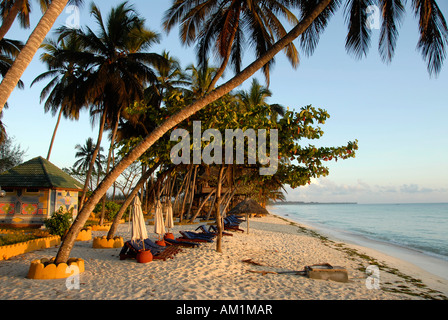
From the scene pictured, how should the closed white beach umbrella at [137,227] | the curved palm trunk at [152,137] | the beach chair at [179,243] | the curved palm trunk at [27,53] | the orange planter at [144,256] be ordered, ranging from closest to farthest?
the curved palm trunk at [27,53] < the curved palm trunk at [152,137] < the orange planter at [144,256] < the closed white beach umbrella at [137,227] < the beach chair at [179,243]

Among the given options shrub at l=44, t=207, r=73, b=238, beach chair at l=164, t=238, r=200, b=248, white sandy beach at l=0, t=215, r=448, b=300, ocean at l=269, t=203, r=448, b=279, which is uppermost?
shrub at l=44, t=207, r=73, b=238

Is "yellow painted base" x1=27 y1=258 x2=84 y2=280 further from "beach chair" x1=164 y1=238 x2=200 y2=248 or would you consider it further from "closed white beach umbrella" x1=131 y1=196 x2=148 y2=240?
"beach chair" x1=164 y1=238 x2=200 y2=248

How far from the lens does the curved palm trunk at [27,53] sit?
4.33 meters

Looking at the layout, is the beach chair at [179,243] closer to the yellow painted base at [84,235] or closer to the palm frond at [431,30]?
the yellow painted base at [84,235]

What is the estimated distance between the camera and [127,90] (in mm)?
14242

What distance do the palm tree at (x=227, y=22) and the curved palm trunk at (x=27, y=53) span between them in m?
4.94

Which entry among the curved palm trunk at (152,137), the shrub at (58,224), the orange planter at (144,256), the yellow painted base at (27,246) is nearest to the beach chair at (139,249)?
the orange planter at (144,256)

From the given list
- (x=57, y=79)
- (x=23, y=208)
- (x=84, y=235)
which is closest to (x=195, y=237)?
(x=84, y=235)

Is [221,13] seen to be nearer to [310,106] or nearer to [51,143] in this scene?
[310,106]

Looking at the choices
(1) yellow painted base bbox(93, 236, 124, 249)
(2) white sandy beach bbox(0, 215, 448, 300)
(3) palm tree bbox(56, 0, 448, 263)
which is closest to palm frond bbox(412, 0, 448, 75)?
(3) palm tree bbox(56, 0, 448, 263)

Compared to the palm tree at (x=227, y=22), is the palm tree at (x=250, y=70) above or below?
below

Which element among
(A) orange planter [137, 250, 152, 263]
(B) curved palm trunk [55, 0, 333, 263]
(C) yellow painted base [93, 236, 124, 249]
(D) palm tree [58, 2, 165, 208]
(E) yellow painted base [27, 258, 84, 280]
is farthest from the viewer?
(D) palm tree [58, 2, 165, 208]

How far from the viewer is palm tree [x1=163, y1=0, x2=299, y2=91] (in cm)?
927
